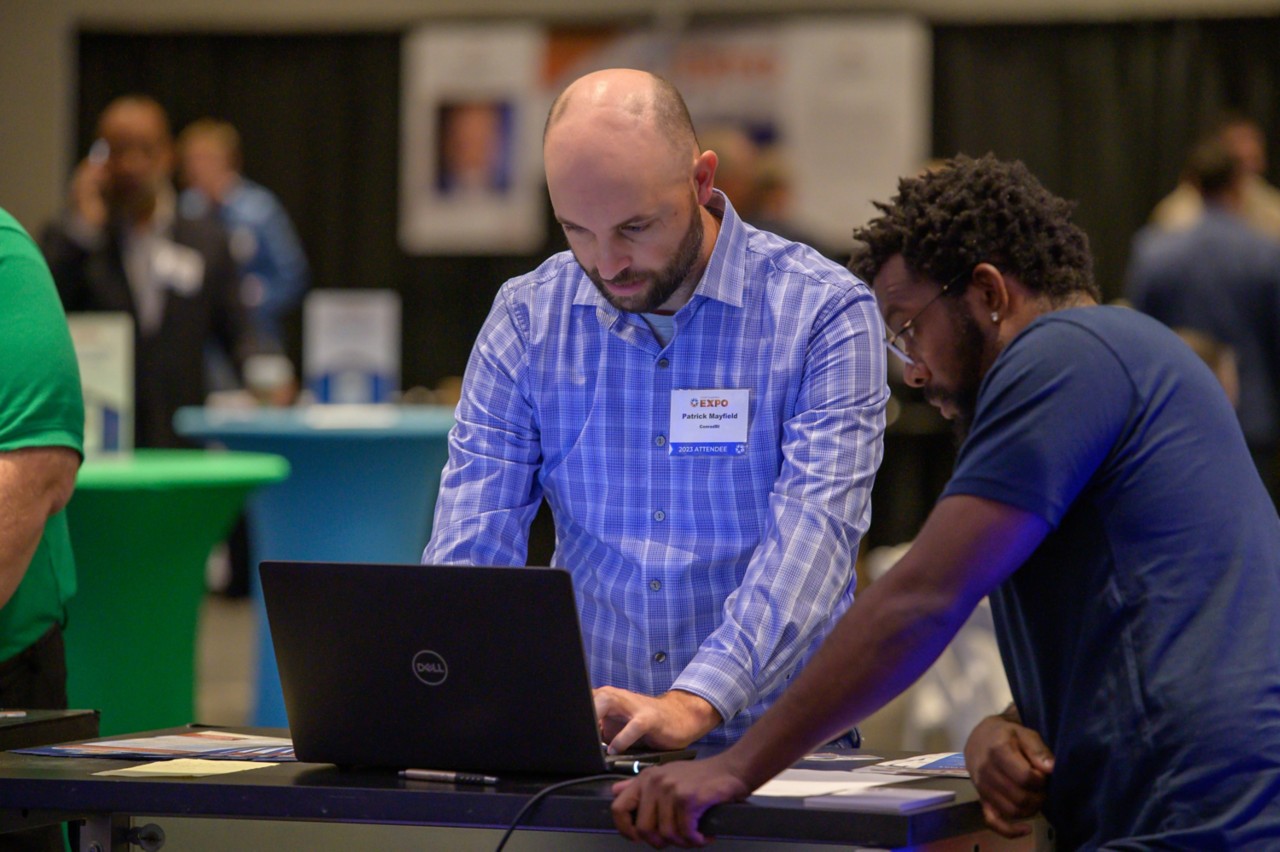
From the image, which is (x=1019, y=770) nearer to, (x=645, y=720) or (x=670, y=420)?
(x=645, y=720)

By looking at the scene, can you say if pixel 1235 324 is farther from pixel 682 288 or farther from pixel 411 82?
pixel 411 82

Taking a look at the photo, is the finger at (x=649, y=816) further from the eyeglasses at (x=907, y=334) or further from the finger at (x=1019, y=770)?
the eyeglasses at (x=907, y=334)

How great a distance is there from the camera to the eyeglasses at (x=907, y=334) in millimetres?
1695

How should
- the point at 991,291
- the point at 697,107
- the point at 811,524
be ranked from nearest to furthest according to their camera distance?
the point at 991,291
the point at 811,524
the point at 697,107

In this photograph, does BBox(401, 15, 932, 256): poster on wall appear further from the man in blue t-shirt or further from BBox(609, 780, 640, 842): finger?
BBox(609, 780, 640, 842): finger

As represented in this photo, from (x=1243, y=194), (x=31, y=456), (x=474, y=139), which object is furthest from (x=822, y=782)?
(x=474, y=139)

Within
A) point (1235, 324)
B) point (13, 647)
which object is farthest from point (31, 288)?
point (1235, 324)

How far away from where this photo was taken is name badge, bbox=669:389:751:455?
6.73ft

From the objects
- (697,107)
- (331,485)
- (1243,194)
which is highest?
(697,107)

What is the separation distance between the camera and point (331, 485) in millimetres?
4480

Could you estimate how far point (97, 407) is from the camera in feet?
12.0

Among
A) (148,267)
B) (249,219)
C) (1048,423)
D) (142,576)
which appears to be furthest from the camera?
(249,219)

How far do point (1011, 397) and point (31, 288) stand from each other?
1.37m

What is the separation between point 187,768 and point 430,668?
312mm
